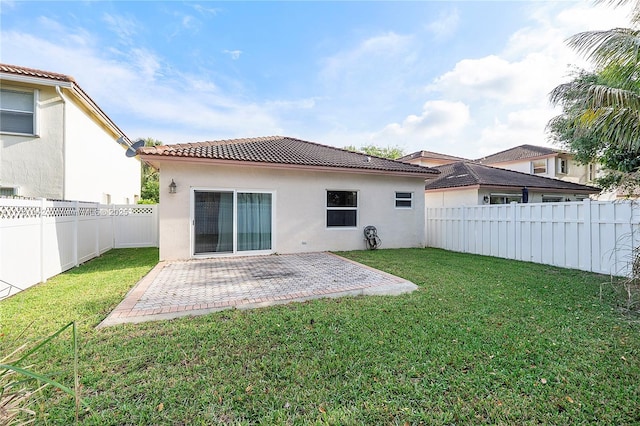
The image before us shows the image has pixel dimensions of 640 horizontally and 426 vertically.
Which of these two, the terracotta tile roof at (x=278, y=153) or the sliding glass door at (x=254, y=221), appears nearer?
the terracotta tile roof at (x=278, y=153)

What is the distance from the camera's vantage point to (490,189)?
15.8 m

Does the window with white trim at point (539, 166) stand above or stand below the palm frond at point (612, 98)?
above

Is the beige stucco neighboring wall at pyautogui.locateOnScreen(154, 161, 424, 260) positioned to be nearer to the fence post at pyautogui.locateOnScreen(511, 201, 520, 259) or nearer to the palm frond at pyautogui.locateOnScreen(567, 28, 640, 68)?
the fence post at pyautogui.locateOnScreen(511, 201, 520, 259)

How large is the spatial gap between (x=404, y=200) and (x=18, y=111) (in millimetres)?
15761

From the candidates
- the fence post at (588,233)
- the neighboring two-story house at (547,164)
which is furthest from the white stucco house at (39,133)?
the neighboring two-story house at (547,164)

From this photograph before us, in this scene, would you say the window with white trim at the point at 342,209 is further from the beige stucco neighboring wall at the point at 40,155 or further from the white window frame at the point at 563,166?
the white window frame at the point at 563,166

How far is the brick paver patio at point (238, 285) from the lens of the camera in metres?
5.19

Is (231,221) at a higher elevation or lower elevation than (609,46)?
lower

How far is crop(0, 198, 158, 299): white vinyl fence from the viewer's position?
19.3 feet

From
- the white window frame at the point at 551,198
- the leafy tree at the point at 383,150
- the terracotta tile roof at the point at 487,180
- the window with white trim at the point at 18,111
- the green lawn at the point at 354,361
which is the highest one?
the leafy tree at the point at 383,150

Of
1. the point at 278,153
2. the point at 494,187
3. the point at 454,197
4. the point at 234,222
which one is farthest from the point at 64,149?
the point at 494,187

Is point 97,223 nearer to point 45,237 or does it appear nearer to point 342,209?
point 45,237

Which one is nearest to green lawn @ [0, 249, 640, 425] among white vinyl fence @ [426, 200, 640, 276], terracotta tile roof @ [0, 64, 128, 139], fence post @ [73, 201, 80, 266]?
white vinyl fence @ [426, 200, 640, 276]

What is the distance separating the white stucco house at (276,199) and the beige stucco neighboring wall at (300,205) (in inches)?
1.3
